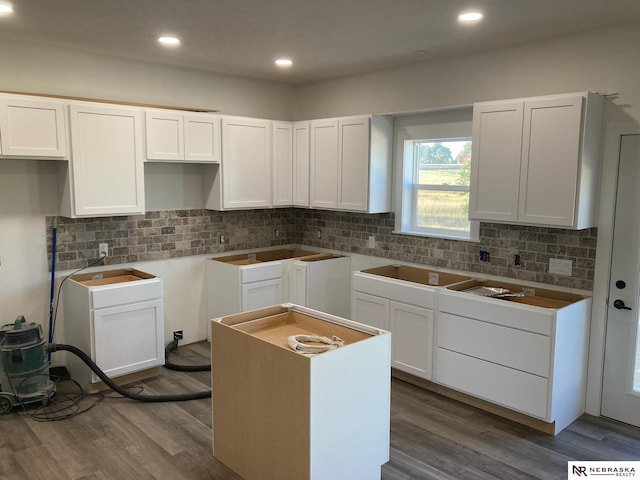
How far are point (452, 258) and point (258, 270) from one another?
1863 millimetres

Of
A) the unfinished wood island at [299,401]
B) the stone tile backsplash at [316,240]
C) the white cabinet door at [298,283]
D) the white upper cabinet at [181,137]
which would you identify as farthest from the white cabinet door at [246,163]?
the unfinished wood island at [299,401]

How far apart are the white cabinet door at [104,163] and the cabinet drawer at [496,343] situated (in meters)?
2.76

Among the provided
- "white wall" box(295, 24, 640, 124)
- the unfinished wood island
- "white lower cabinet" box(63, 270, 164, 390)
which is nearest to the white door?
"white wall" box(295, 24, 640, 124)

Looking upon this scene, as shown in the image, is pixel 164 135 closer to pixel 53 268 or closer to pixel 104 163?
pixel 104 163

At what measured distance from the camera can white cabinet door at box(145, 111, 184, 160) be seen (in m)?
4.36

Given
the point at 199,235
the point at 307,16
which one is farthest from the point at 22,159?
the point at 307,16

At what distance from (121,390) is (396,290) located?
232cm

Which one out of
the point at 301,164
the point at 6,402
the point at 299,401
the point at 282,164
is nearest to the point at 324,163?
the point at 301,164

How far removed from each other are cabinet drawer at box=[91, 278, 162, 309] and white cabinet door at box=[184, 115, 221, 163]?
1.21 meters

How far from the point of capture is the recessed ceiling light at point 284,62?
448 cm

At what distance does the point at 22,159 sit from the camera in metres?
4.02

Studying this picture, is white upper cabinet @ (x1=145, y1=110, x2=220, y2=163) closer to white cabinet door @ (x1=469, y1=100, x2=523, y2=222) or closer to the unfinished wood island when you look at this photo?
the unfinished wood island

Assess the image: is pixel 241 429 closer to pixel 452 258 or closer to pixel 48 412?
pixel 48 412

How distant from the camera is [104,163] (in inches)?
161
